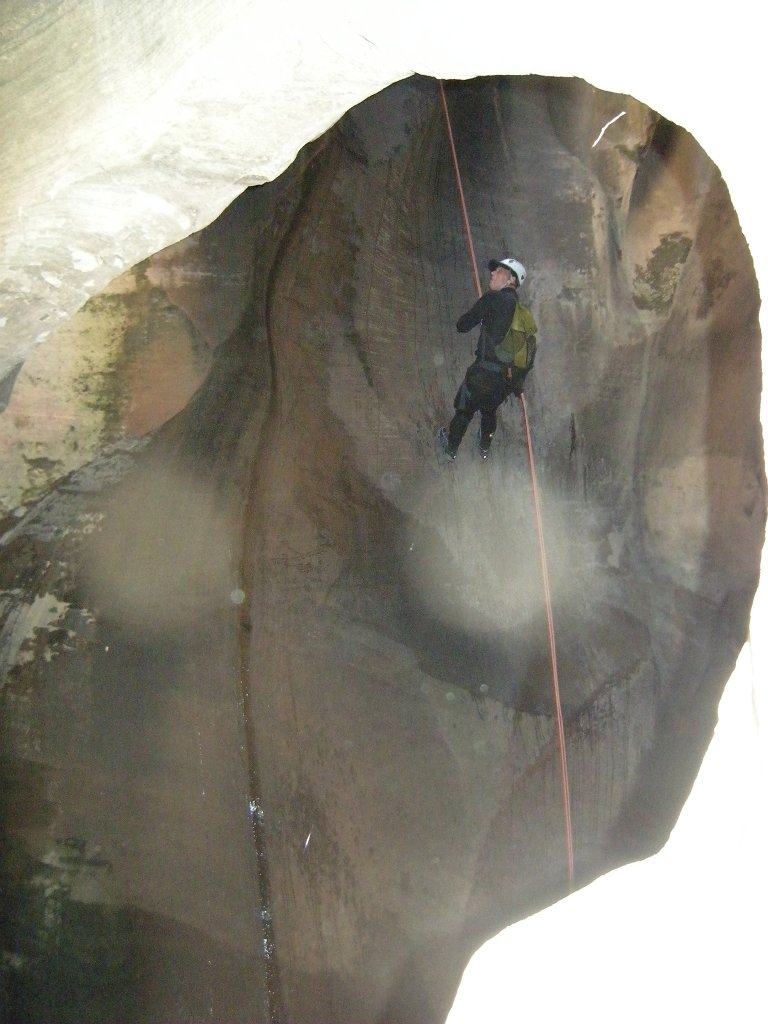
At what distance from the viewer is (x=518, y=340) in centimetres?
429

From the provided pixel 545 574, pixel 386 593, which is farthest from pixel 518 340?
pixel 386 593

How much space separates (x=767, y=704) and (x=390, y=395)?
3.23 meters

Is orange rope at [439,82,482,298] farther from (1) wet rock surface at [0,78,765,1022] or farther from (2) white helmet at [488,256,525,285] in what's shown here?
(2) white helmet at [488,256,525,285]

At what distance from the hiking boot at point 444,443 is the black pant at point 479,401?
3 centimetres

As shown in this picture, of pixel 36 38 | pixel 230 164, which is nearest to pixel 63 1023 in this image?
pixel 230 164

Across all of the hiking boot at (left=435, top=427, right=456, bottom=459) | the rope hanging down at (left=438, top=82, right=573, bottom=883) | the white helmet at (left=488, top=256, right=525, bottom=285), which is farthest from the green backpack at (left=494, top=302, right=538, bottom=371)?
the hiking boot at (left=435, top=427, right=456, bottom=459)

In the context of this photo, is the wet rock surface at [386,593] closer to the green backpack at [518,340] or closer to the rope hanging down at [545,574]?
the rope hanging down at [545,574]

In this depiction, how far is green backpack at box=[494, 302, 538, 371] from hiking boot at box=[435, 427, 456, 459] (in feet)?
2.36

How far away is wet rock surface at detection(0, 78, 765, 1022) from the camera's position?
3088mm

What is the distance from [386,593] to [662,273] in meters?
2.97

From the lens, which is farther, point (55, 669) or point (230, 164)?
point (55, 669)

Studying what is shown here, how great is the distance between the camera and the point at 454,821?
11.6ft

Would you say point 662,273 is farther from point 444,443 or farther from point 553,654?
point 553,654

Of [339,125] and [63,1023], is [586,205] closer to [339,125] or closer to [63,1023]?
[339,125]
